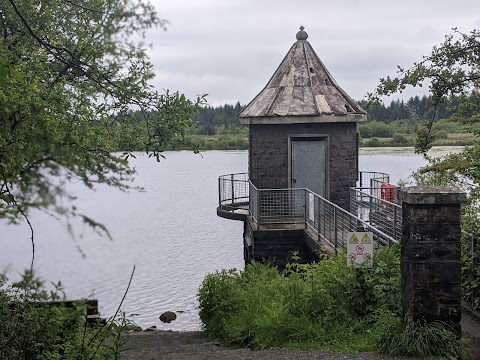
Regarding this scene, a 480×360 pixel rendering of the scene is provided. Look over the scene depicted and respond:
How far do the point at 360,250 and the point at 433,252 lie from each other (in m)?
1.38

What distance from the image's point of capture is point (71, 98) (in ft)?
22.6

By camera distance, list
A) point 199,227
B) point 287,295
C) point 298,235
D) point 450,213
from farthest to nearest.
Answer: point 199,227 → point 298,235 → point 287,295 → point 450,213

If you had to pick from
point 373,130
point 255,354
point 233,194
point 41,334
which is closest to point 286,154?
point 233,194

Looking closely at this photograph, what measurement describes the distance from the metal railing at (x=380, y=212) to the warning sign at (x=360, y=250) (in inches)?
140

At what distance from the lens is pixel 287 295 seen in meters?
9.25

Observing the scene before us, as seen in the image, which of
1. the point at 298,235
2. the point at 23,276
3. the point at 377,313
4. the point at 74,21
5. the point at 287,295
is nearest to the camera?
the point at 23,276

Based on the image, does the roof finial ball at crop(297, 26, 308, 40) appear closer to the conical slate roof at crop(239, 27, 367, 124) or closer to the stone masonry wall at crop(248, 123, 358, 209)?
the conical slate roof at crop(239, 27, 367, 124)

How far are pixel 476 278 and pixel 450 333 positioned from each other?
3.19m

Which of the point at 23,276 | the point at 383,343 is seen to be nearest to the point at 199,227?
the point at 383,343

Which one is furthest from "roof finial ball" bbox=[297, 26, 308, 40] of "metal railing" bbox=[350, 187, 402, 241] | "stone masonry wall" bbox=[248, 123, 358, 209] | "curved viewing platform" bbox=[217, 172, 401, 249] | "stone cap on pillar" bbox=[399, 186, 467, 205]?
"stone cap on pillar" bbox=[399, 186, 467, 205]

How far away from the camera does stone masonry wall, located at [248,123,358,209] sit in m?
16.7

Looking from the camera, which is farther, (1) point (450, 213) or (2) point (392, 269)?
(2) point (392, 269)

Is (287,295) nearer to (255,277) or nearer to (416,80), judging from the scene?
(255,277)

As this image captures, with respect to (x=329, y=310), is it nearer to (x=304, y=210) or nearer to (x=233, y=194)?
(x=304, y=210)
